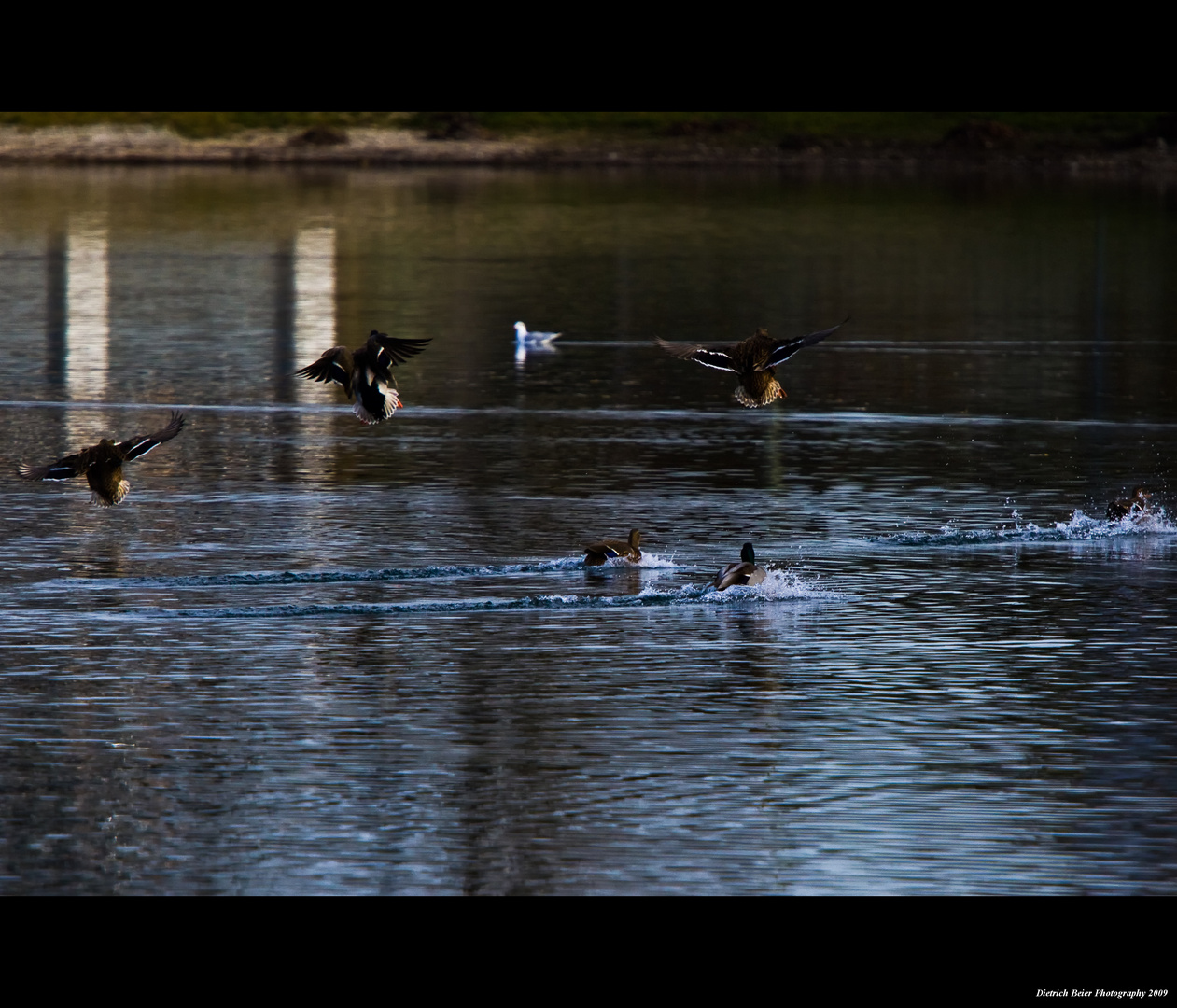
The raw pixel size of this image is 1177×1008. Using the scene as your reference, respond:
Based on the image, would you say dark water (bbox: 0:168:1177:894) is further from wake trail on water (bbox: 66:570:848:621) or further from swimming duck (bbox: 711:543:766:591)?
swimming duck (bbox: 711:543:766:591)

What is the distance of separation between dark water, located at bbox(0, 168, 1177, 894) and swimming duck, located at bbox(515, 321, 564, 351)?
0.76 metres

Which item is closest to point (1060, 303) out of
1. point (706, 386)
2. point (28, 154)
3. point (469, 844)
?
point (706, 386)

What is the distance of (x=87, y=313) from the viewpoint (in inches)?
1901

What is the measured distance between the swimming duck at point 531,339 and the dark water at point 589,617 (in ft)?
2.48

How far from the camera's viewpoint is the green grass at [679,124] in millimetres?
131375

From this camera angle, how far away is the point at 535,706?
16.6 m

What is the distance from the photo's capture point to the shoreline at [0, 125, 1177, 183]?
130 metres

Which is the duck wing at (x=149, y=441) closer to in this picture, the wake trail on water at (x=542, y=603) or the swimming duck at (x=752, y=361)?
the wake trail on water at (x=542, y=603)

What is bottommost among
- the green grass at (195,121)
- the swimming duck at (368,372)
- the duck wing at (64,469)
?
the duck wing at (64,469)

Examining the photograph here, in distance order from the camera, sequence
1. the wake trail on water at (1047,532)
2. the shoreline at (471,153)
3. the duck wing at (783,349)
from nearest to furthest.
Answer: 1. the duck wing at (783,349)
2. the wake trail on water at (1047,532)
3. the shoreline at (471,153)

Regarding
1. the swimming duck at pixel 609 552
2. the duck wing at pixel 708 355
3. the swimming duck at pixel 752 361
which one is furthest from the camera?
the swimming duck at pixel 609 552

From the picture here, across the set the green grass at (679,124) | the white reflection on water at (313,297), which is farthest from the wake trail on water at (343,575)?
the green grass at (679,124)

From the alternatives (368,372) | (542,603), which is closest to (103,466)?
(368,372)
